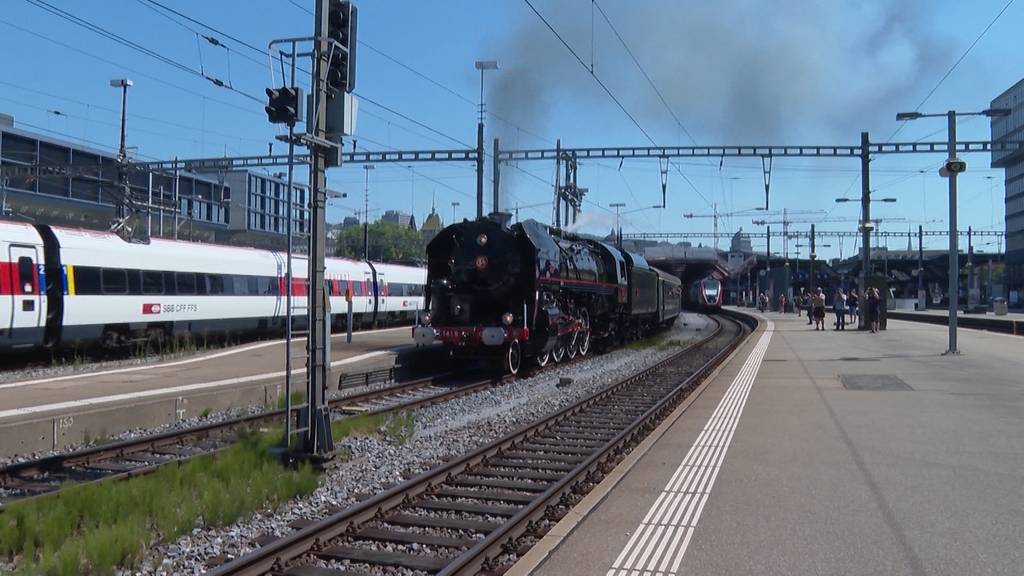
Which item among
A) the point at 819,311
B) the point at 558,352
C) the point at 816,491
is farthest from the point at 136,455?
the point at 819,311

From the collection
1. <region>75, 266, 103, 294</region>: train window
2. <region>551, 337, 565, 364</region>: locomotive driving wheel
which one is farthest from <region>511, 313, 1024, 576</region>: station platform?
<region>75, 266, 103, 294</region>: train window

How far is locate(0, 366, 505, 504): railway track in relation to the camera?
767 centimetres

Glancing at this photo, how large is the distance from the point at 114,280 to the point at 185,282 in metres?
2.52

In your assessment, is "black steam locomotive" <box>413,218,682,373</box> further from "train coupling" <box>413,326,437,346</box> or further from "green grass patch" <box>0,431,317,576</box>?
"green grass patch" <box>0,431,317,576</box>

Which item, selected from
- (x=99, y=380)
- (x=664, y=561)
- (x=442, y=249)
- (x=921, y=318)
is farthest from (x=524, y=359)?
(x=921, y=318)

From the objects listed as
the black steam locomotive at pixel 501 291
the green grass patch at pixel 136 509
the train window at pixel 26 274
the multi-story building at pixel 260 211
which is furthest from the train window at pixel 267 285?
the green grass patch at pixel 136 509

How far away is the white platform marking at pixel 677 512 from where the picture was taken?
522cm

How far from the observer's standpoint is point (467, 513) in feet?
22.3

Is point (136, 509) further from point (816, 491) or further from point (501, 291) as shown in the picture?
point (501, 291)

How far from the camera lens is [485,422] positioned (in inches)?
454

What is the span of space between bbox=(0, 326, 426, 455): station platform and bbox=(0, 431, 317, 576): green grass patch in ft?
8.37

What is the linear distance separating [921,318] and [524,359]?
28.6 meters

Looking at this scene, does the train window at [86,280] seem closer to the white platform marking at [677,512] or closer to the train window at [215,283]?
the train window at [215,283]

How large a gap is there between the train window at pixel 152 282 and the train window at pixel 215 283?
6.09 feet
